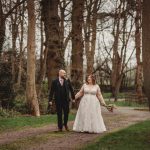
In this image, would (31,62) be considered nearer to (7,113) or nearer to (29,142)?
(7,113)

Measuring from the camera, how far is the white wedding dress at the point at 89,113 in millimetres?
16172

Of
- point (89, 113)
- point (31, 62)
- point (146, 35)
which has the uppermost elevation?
point (146, 35)

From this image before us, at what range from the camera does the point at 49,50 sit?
84.8 ft

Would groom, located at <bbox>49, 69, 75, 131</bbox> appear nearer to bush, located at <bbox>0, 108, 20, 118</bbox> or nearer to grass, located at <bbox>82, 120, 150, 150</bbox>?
grass, located at <bbox>82, 120, 150, 150</bbox>

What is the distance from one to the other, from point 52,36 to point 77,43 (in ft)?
11.2

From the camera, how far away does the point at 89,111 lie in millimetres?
16391

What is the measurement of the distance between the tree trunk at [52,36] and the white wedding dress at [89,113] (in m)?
9.19

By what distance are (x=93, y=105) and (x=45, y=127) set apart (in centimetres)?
225

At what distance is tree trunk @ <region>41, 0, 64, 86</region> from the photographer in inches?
995

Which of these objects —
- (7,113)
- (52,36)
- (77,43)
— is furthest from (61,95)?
(77,43)

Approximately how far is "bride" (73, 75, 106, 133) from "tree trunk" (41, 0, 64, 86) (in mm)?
9186

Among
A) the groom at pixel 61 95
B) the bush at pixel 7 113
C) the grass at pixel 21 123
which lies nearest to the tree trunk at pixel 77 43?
the bush at pixel 7 113

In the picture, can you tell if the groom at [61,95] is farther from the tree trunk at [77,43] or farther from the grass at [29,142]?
the tree trunk at [77,43]

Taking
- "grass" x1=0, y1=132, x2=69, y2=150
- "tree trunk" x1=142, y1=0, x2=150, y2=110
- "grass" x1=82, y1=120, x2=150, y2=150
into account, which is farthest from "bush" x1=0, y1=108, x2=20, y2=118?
"tree trunk" x1=142, y1=0, x2=150, y2=110
